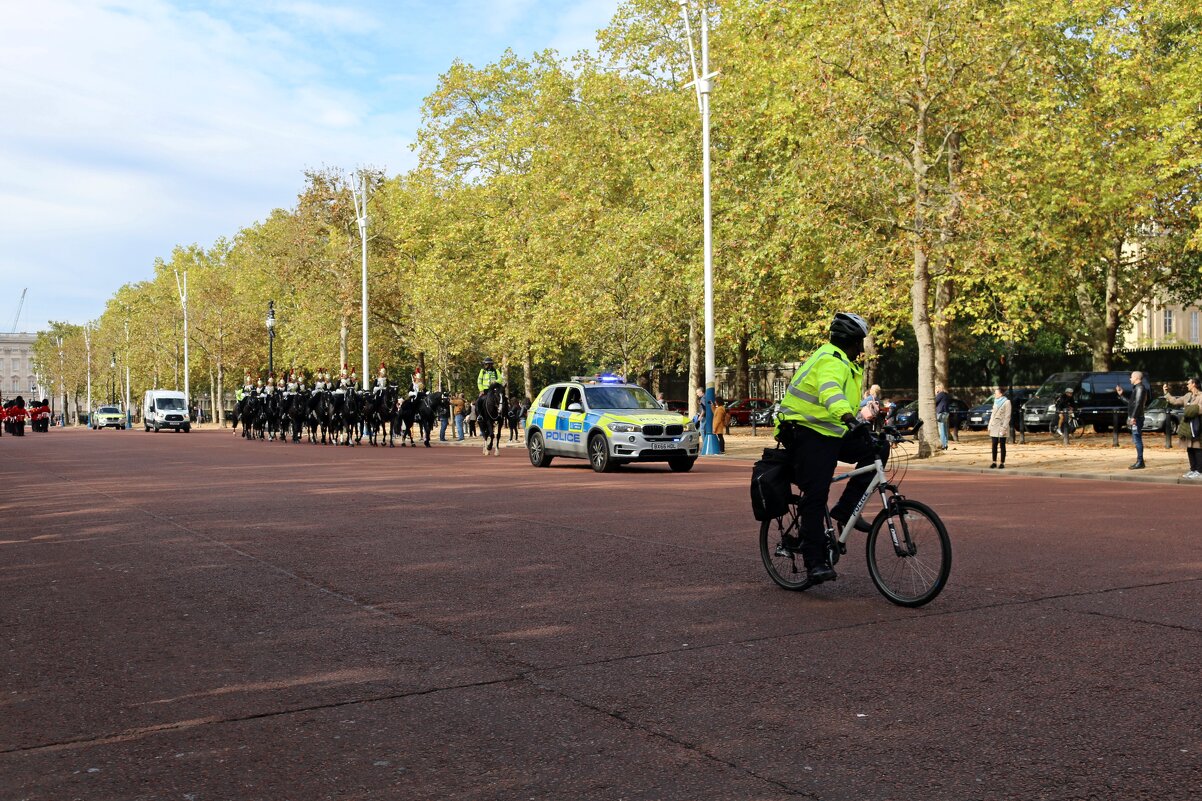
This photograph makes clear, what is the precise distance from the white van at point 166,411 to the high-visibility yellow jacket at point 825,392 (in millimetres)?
62681

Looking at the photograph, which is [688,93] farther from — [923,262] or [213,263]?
[213,263]

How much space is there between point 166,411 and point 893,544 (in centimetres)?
6501

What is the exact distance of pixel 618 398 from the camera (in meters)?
24.2

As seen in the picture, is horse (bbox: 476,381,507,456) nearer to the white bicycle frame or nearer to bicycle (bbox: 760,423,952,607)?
bicycle (bbox: 760,423,952,607)

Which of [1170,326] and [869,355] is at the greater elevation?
[1170,326]

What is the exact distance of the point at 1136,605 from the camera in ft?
26.3

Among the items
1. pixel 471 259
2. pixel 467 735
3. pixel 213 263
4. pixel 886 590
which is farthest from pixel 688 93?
pixel 213 263

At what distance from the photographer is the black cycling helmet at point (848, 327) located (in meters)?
8.05

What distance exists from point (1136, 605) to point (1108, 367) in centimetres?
3689

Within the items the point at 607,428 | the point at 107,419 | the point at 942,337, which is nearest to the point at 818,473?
the point at 607,428

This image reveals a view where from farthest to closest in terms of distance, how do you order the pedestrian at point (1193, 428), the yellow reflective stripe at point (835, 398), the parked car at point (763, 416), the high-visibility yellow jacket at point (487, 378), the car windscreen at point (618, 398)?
the parked car at point (763, 416) → the high-visibility yellow jacket at point (487, 378) → the car windscreen at point (618, 398) → the pedestrian at point (1193, 428) → the yellow reflective stripe at point (835, 398)

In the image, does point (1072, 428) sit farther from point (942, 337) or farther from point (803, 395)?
point (803, 395)

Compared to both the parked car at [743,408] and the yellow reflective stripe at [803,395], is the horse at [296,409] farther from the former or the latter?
the yellow reflective stripe at [803,395]

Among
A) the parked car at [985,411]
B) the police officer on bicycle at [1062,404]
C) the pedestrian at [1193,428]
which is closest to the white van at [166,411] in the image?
the parked car at [985,411]
